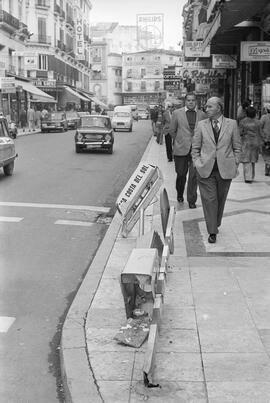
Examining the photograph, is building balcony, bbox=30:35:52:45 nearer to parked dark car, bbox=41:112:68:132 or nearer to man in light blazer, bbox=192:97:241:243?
parked dark car, bbox=41:112:68:132

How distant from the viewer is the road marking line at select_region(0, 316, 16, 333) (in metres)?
5.08

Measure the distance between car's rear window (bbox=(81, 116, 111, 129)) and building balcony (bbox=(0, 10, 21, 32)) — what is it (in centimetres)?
2262

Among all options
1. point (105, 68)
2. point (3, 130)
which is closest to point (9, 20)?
point (3, 130)

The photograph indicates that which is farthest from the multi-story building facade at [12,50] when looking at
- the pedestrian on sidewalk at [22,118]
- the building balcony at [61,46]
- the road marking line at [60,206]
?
the road marking line at [60,206]

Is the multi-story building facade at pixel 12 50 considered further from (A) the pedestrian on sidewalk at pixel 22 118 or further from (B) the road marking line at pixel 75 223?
(B) the road marking line at pixel 75 223

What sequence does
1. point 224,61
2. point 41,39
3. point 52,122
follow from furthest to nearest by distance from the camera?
point 41,39 → point 52,122 → point 224,61

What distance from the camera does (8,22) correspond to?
147 ft

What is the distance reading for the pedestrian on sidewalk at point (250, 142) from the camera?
1316 cm

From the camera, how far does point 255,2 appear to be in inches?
517

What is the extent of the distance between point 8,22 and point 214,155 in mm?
41230

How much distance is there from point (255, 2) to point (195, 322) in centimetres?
1015

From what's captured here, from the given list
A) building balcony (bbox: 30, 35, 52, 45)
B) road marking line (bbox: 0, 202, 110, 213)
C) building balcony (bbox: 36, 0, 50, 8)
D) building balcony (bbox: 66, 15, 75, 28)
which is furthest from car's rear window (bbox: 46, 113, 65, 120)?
road marking line (bbox: 0, 202, 110, 213)

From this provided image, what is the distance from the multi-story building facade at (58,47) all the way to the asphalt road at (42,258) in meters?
37.6

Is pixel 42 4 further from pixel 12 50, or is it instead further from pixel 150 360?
pixel 150 360
